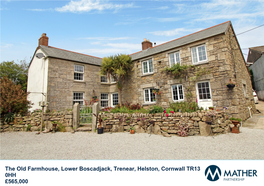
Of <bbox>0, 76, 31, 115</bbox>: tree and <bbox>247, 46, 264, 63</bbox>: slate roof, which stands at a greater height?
<bbox>247, 46, 264, 63</bbox>: slate roof

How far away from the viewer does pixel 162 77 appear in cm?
1121

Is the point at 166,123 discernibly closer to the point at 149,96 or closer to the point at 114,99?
the point at 149,96

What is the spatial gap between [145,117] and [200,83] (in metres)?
5.10

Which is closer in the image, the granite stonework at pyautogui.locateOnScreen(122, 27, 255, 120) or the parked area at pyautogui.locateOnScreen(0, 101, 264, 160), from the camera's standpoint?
the parked area at pyautogui.locateOnScreen(0, 101, 264, 160)

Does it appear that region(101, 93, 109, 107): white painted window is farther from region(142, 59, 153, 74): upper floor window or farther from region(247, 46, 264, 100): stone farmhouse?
region(247, 46, 264, 100): stone farmhouse

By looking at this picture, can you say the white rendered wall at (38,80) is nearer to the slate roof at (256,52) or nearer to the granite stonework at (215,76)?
the granite stonework at (215,76)

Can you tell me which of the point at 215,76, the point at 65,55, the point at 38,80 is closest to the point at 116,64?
the point at 65,55

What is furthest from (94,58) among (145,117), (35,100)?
(145,117)

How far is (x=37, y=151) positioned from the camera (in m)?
5.01

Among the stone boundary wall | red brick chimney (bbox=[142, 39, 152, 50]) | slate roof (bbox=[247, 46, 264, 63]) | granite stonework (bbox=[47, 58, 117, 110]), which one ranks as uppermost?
slate roof (bbox=[247, 46, 264, 63])

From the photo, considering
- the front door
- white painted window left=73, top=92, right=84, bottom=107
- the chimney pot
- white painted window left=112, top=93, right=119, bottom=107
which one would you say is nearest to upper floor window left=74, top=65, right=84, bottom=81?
white painted window left=73, top=92, right=84, bottom=107

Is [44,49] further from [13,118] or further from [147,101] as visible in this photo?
[147,101]

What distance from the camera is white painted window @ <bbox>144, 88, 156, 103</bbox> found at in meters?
11.8
